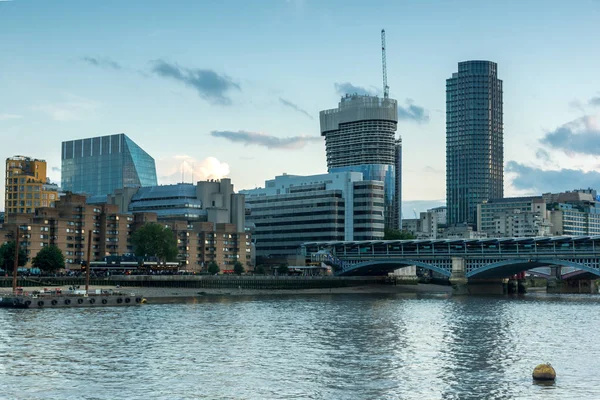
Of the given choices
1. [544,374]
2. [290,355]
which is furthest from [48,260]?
[544,374]

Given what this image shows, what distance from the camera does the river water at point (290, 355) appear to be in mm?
58281

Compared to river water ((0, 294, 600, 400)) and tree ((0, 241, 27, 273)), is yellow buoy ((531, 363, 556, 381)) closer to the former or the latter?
river water ((0, 294, 600, 400))

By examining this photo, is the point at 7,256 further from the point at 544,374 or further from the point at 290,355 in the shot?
the point at 544,374

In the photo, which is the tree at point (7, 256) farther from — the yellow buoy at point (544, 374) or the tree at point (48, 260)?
the yellow buoy at point (544, 374)

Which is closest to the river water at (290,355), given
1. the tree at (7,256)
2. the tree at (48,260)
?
the tree at (7,256)

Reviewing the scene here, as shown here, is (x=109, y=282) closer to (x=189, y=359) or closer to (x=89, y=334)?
(x=89, y=334)

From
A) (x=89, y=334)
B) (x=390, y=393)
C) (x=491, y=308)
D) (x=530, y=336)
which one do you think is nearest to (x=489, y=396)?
(x=390, y=393)

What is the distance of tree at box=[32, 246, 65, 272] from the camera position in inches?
7608

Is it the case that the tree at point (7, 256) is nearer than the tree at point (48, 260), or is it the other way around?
the tree at point (7, 256)

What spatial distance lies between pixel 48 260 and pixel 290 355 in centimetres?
12958

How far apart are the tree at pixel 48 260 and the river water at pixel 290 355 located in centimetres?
7031

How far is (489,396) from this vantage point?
56.2 meters

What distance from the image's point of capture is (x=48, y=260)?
193 meters

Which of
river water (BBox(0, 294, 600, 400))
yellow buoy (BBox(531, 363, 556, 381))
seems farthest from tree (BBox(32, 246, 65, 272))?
yellow buoy (BBox(531, 363, 556, 381))
